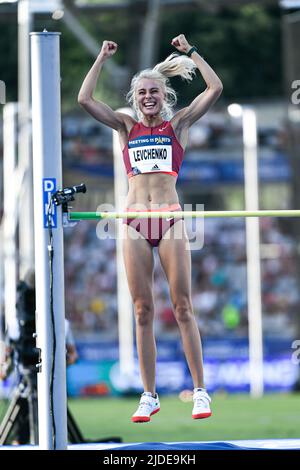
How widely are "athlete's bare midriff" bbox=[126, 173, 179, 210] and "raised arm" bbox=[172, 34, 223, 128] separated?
0.36 meters

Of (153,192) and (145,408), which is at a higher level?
(153,192)

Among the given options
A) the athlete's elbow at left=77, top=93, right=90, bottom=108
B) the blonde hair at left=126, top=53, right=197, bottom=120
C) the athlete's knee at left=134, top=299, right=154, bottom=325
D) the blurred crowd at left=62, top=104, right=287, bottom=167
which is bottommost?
the athlete's knee at left=134, top=299, right=154, bottom=325

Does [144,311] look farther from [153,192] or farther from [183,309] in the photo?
[153,192]

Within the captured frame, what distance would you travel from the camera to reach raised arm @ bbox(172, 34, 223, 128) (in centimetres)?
682

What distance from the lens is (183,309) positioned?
6.91 m

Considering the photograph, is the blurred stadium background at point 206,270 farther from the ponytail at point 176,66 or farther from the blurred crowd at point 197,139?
the ponytail at point 176,66

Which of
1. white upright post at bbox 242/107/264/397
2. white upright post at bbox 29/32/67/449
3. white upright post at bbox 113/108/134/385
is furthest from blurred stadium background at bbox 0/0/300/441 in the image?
white upright post at bbox 29/32/67/449

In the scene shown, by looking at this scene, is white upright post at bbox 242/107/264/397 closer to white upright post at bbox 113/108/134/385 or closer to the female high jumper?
white upright post at bbox 113/108/134/385

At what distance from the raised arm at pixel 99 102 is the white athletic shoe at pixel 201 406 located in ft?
5.24

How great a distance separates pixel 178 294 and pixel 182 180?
1462cm

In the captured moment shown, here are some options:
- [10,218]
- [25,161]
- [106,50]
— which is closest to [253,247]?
[10,218]

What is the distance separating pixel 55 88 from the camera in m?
6.30

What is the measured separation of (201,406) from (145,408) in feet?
1.08

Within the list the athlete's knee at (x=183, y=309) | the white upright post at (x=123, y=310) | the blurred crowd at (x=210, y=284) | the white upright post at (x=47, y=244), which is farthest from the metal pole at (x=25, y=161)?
the white upright post at (x=47, y=244)
